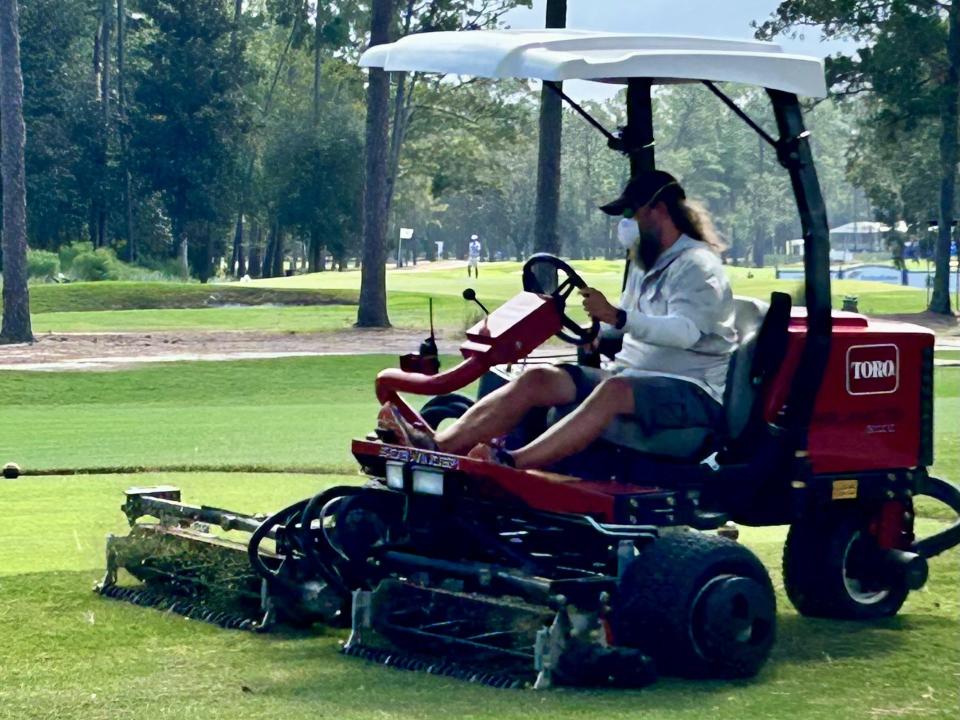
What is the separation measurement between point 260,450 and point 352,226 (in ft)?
189

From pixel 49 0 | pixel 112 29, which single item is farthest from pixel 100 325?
pixel 112 29

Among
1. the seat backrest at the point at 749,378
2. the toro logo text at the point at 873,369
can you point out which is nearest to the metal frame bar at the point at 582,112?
the seat backrest at the point at 749,378

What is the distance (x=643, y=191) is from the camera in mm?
7160

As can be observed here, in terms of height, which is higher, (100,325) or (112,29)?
(112,29)

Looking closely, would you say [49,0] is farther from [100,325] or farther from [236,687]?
[236,687]

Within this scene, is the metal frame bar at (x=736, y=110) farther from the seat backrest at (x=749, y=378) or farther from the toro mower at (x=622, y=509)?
the seat backrest at (x=749, y=378)

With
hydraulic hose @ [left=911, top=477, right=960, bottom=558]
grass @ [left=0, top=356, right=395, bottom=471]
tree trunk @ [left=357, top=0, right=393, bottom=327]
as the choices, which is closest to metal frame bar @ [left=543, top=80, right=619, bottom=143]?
hydraulic hose @ [left=911, top=477, right=960, bottom=558]

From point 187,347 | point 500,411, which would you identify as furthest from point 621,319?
point 187,347

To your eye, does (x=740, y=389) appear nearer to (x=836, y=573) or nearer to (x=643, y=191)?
(x=643, y=191)

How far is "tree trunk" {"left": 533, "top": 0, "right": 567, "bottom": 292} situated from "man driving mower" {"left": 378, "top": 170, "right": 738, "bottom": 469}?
18366mm

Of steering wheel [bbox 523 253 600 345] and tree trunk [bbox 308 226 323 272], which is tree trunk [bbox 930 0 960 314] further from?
steering wheel [bbox 523 253 600 345]

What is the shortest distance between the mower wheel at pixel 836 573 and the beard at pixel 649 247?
1350 mm

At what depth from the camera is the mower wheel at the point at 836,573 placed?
7664 mm

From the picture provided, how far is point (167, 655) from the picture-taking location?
6902 mm
